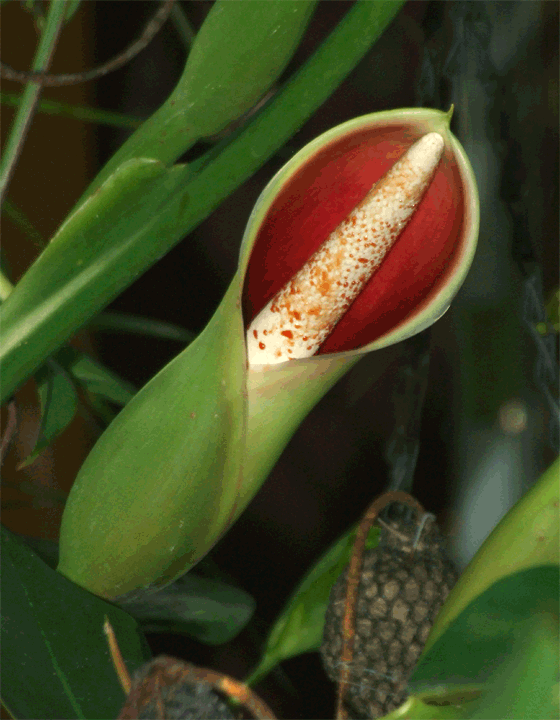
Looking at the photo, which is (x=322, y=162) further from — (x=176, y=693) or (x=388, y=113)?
(x=176, y=693)

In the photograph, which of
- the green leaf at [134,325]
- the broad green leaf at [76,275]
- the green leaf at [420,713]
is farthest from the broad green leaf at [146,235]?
the green leaf at [420,713]

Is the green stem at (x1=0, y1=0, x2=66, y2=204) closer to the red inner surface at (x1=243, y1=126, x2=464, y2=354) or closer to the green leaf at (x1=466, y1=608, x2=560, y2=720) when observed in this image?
the red inner surface at (x1=243, y1=126, x2=464, y2=354)

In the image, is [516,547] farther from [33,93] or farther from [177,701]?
[33,93]

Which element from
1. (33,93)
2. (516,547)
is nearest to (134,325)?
(33,93)

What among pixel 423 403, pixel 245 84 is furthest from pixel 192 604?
pixel 245 84

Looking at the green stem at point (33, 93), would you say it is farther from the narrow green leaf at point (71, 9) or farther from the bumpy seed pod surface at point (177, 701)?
the bumpy seed pod surface at point (177, 701)

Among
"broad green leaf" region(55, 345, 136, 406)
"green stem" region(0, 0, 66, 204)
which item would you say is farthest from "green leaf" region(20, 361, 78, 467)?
"green stem" region(0, 0, 66, 204)
